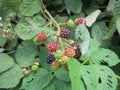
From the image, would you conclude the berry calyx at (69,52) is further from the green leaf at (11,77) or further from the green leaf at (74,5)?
the green leaf at (74,5)

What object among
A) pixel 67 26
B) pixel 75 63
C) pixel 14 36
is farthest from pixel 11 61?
pixel 75 63

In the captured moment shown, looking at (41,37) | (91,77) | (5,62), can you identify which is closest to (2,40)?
(5,62)

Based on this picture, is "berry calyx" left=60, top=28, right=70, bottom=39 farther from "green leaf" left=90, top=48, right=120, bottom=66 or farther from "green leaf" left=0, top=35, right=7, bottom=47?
"green leaf" left=0, top=35, right=7, bottom=47

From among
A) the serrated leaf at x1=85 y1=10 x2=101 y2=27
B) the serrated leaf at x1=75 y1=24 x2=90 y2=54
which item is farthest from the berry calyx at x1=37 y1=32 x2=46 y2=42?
the serrated leaf at x1=85 y1=10 x2=101 y2=27

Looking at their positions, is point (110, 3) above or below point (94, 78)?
above

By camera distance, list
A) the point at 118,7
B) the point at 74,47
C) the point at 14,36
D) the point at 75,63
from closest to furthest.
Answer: the point at 75,63
the point at 74,47
the point at 118,7
the point at 14,36

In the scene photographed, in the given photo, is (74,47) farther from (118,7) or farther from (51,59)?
(118,7)
